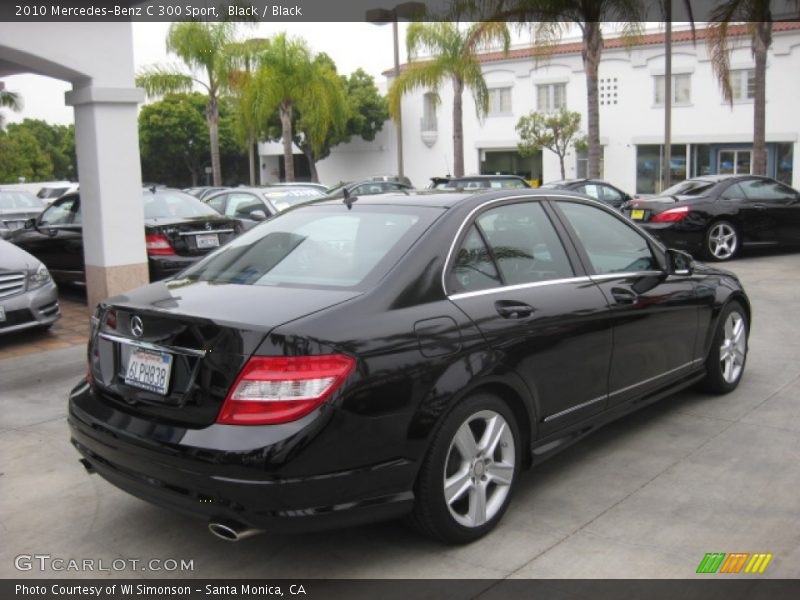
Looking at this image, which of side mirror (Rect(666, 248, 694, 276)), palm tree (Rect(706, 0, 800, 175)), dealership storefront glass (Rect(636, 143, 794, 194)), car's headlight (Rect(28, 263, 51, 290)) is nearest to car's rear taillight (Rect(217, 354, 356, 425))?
side mirror (Rect(666, 248, 694, 276))

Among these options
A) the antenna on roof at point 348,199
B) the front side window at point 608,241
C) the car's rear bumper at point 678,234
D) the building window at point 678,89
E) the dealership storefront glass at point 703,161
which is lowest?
the car's rear bumper at point 678,234

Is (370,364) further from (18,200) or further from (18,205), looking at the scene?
(18,200)

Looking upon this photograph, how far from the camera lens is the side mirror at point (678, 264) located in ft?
17.3

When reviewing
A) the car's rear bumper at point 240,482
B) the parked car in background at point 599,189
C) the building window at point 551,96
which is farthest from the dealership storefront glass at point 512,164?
the car's rear bumper at point 240,482

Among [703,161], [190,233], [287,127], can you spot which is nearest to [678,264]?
[190,233]

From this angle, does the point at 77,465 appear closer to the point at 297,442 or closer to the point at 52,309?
the point at 297,442

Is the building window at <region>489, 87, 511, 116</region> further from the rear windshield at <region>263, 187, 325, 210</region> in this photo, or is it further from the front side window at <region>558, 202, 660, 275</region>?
the front side window at <region>558, 202, 660, 275</region>

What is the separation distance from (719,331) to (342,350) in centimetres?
347

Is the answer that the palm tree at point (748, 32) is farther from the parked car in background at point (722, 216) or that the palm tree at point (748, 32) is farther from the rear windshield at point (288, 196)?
the rear windshield at point (288, 196)

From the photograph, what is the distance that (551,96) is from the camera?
40.5m

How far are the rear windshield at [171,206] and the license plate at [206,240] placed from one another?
54cm

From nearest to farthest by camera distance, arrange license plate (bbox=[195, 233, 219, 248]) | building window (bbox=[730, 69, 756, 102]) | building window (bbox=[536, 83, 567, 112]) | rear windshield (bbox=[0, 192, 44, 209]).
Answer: license plate (bbox=[195, 233, 219, 248]) < rear windshield (bbox=[0, 192, 44, 209]) < building window (bbox=[730, 69, 756, 102]) < building window (bbox=[536, 83, 567, 112])

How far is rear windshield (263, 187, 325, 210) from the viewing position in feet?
47.5

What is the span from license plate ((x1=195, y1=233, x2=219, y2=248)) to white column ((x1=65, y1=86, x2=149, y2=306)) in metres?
0.80
